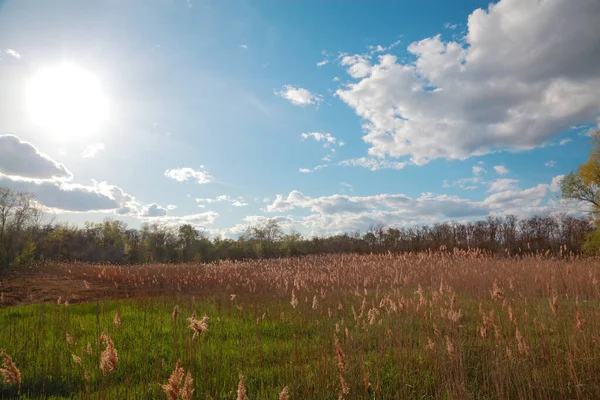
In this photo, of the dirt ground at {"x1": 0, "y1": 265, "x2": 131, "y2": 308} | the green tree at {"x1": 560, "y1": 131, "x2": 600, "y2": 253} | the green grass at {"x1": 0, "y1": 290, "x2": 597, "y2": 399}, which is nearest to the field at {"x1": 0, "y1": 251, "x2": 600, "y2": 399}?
the green grass at {"x1": 0, "y1": 290, "x2": 597, "y2": 399}

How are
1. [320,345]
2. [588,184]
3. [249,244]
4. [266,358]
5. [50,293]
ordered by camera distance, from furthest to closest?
[249,244], [588,184], [50,293], [266,358], [320,345]

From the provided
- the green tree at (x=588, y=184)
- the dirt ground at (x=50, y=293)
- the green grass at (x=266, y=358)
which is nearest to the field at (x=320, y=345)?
the green grass at (x=266, y=358)

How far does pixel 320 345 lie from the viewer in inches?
198

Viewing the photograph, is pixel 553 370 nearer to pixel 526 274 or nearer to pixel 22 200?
pixel 526 274

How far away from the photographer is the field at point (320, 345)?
3945 mm

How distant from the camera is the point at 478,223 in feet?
131

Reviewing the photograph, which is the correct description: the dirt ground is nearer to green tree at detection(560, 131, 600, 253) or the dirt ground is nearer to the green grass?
the green grass

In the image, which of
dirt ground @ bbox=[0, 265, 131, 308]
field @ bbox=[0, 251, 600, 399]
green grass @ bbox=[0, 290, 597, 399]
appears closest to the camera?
field @ bbox=[0, 251, 600, 399]

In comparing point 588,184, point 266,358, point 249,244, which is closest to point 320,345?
point 266,358

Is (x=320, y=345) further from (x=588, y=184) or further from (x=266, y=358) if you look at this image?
(x=588, y=184)

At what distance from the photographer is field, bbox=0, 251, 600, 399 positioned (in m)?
3.95

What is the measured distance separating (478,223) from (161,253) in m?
41.1

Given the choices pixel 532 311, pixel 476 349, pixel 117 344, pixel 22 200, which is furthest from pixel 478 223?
pixel 22 200

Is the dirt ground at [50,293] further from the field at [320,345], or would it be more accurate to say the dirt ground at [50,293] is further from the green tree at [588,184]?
the green tree at [588,184]
